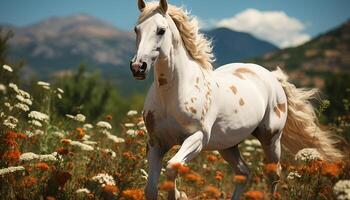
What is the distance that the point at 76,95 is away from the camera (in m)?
40.0

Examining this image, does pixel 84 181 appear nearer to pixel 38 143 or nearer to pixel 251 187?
pixel 38 143

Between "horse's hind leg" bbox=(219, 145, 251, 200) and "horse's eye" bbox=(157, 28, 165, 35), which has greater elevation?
"horse's eye" bbox=(157, 28, 165, 35)

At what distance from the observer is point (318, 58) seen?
543 ft

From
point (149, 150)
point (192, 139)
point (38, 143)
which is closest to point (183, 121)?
point (192, 139)

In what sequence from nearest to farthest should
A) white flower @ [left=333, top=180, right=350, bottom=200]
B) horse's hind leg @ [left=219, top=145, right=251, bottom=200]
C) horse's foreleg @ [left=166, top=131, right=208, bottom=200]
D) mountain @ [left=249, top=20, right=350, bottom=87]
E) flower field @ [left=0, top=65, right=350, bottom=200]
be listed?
1. white flower @ [left=333, top=180, right=350, bottom=200]
2. horse's foreleg @ [left=166, top=131, right=208, bottom=200]
3. flower field @ [left=0, top=65, right=350, bottom=200]
4. horse's hind leg @ [left=219, top=145, right=251, bottom=200]
5. mountain @ [left=249, top=20, right=350, bottom=87]

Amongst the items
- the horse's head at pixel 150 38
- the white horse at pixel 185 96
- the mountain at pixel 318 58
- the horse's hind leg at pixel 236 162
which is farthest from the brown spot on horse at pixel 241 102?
the mountain at pixel 318 58

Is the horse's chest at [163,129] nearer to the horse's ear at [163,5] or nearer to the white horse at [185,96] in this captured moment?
the white horse at [185,96]

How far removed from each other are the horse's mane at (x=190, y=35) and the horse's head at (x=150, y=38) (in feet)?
0.12

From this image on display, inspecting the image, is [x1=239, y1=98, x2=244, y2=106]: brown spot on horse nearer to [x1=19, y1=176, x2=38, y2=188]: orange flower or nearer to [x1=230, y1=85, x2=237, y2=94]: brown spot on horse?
[x1=230, y1=85, x2=237, y2=94]: brown spot on horse

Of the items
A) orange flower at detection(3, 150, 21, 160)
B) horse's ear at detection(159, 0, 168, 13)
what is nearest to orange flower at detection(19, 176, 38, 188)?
orange flower at detection(3, 150, 21, 160)

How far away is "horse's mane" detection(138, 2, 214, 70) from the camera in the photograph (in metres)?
4.12

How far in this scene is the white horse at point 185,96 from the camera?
3.96 m

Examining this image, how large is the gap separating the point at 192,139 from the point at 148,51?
3.08ft

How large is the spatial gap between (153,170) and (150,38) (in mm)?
1250
